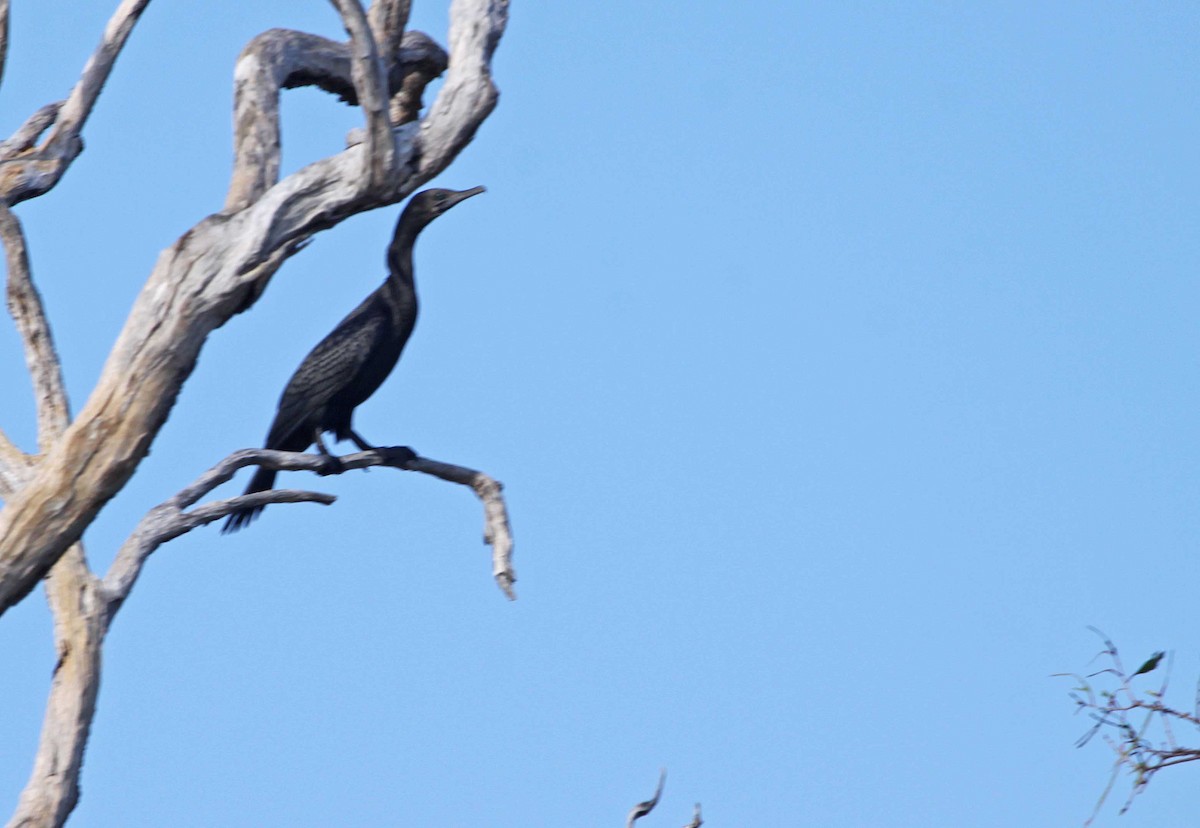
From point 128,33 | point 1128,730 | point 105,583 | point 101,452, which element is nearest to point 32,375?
point 105,583

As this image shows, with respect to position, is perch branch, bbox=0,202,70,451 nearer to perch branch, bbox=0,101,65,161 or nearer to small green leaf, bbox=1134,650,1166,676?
perch branch, bbox=0,101,65,161

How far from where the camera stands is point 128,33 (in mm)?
5738

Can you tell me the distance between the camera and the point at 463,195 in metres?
6.49

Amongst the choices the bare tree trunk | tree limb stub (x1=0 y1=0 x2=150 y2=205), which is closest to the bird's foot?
the bare tree trunk

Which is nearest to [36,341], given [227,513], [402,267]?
[227,513]

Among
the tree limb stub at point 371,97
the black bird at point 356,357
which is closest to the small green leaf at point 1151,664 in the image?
the tree limb stub at point 371,97

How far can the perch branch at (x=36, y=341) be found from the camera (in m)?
5.44

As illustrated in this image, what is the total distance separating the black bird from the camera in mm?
6824

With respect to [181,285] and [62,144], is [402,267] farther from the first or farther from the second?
[181,285]

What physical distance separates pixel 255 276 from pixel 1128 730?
2.23m

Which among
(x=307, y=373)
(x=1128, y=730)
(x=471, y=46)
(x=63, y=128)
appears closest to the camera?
(x=1128, y=730)

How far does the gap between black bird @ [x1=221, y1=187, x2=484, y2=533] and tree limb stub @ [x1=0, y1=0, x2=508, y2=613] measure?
2651 millimetres

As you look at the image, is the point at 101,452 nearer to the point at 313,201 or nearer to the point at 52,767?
the point at 313,201

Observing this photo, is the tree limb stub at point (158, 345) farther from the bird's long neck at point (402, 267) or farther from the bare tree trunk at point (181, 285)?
the bird's long neck at point (402, 267)
